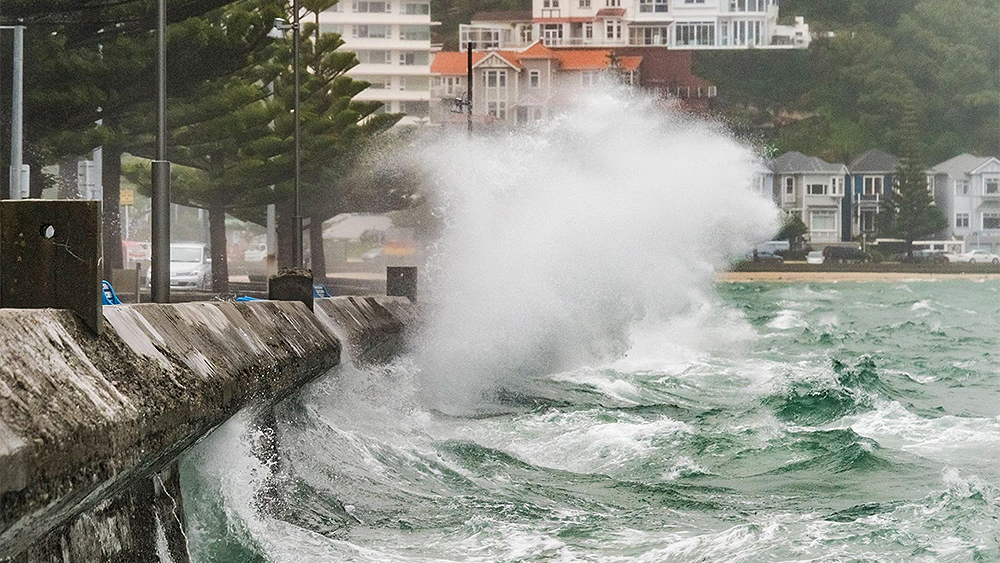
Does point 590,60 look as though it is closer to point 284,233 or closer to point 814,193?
point 814,193

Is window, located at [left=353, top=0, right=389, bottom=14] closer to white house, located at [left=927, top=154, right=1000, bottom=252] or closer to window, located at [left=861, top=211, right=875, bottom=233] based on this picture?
window, located at [left=861, top=211, right=875, bottom=233]

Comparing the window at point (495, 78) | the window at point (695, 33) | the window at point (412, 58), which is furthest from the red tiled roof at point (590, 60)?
the window at point (412, 58)

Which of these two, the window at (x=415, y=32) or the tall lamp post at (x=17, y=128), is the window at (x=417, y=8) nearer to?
the window at (x=415, y=32)

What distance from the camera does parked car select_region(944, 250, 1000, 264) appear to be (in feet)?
338

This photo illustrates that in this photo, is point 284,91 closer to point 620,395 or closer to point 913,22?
point 620,395

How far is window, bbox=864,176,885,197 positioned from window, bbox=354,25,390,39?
3091 centimetres

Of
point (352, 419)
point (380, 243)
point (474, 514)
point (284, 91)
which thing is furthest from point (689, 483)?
point (380, 243)

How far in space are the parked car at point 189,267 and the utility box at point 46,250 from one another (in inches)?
1269

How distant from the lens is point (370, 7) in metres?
94.1

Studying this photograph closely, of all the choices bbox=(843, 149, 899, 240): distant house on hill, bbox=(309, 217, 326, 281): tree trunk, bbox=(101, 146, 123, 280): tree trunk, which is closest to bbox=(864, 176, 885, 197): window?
bbox=(843, 149, 899, 240): distant house on hill

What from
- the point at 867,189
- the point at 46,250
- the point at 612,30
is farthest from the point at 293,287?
the point at 612,30

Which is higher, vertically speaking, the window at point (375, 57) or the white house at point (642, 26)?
the white house at point (642, 26)

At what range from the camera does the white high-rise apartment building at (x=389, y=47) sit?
89.9 meters

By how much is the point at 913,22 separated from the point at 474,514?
105342 mm
